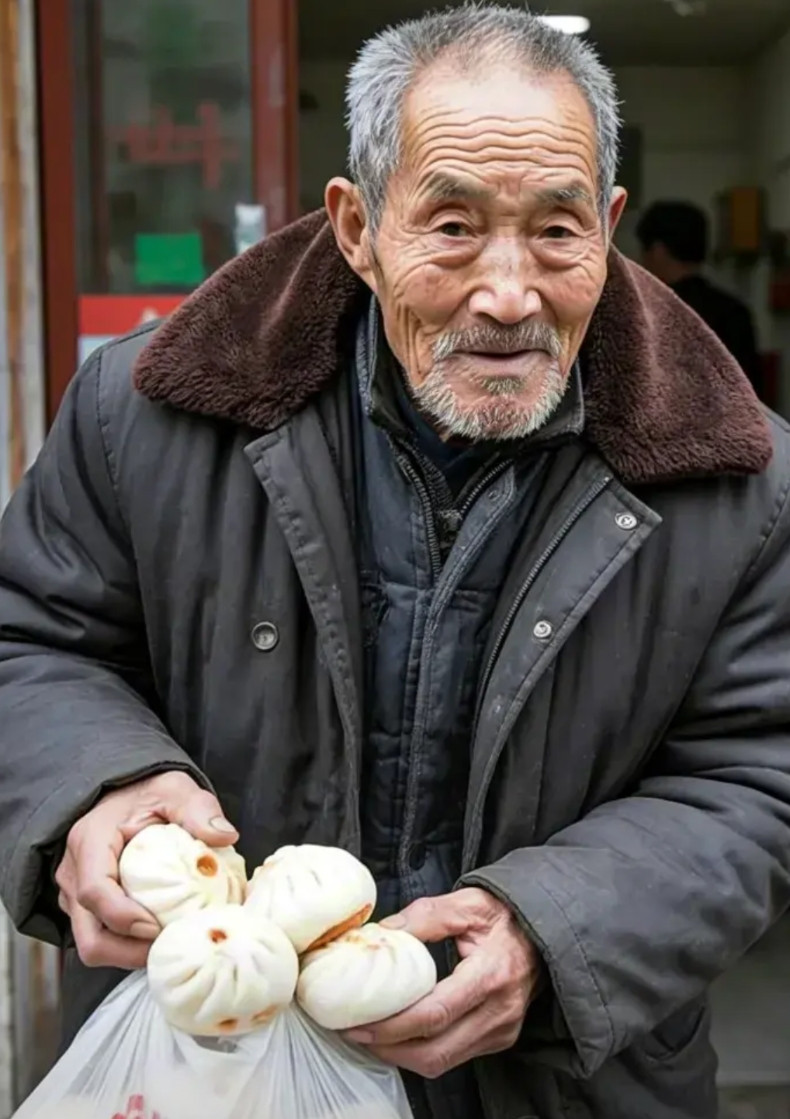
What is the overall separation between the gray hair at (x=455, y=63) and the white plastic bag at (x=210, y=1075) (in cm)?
90

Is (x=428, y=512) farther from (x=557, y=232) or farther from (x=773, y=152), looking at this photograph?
(x=773, y=152)

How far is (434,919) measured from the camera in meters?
1.42

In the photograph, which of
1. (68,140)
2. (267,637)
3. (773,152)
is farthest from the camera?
(773,152)

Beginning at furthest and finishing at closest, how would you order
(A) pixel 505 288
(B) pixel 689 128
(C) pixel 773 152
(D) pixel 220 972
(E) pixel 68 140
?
1. (B) pixel 689 128
2. (C) pixel 773 152
3. (E) pixel 68 140
4. (A) pixel 505 288
5. (D) pixel 220 972

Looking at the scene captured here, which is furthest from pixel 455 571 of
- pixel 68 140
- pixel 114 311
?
pixel 68 140

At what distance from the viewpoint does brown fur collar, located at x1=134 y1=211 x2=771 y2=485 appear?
1.65m

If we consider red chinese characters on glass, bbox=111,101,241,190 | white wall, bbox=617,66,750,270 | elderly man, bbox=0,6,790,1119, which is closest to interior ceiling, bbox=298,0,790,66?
white wall, bbox=617,66,750,270

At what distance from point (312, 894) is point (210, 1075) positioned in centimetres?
20

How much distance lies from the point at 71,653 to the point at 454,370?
1.85ft

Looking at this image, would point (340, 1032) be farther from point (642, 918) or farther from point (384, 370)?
point (384, 370)

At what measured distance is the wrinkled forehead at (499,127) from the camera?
4.97 feet

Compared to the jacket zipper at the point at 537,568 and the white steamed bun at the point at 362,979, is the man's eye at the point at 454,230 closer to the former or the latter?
the jacket zipper at the point at 537,568

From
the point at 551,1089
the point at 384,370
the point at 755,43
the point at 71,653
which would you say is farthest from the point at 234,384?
the point at 755,43

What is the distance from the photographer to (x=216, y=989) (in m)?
1.27
